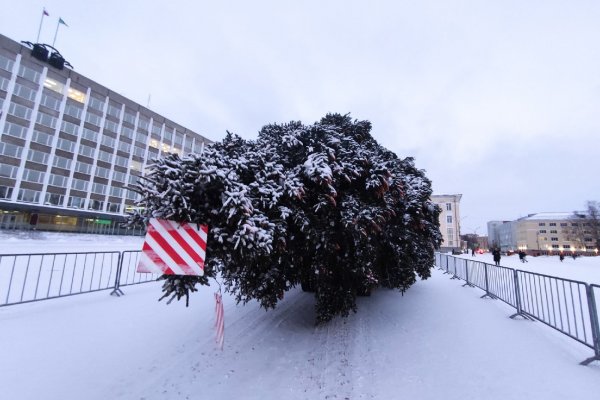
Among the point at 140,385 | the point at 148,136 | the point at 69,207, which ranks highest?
the point at 148,136

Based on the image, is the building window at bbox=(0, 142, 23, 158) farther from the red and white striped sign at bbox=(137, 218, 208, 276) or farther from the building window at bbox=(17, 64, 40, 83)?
the red and white striped sign at bbox=(137, 218, 208, 276)

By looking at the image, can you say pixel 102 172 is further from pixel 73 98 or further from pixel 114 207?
pixel 73 98

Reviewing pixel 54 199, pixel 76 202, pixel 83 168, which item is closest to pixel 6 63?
pixel 83 168

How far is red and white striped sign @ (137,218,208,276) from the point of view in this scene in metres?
3.23

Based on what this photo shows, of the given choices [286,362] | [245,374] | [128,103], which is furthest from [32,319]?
[128,103]

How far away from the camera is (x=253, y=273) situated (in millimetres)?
4562

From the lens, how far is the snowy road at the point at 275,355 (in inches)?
139

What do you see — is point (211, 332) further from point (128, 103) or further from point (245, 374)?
point (128, 103)

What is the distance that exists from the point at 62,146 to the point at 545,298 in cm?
5135

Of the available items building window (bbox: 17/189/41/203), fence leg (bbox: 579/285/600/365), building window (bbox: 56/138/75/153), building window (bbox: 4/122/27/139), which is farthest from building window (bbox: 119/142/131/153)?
fence leg (bbox: 579/285/600/365)

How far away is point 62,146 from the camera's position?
40.6m

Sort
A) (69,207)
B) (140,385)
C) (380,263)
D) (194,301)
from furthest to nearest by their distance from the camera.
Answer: (69,207) → (194,301) → (380,263) → (140,385)

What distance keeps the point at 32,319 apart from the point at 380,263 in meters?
6.37

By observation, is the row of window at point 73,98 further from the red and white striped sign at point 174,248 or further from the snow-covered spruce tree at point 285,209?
the red and white striped sign at point 174,248
